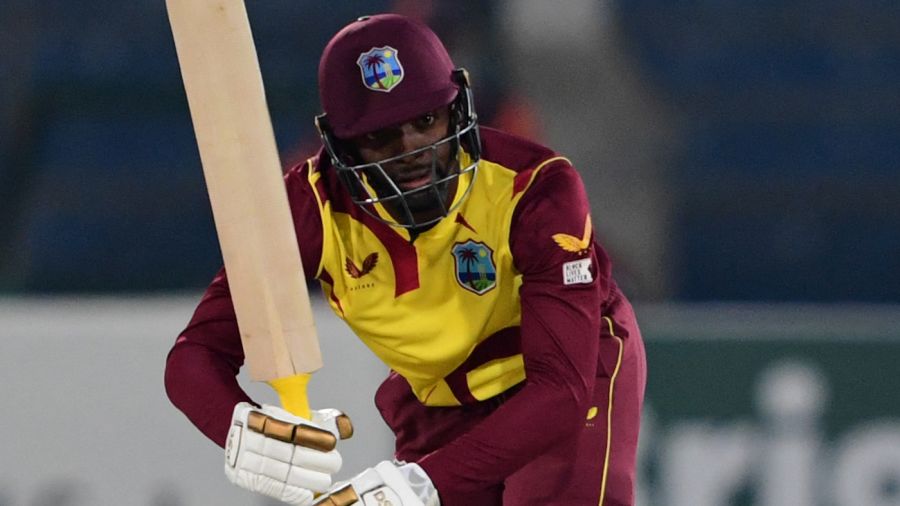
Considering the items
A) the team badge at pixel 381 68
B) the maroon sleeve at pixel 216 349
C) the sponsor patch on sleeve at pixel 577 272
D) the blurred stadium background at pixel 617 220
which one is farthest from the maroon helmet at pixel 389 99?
the blurred stadium background at pixel 617 220

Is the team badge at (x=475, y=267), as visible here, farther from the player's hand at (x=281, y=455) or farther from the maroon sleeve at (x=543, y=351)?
the player's hand at (x=281, y=455)

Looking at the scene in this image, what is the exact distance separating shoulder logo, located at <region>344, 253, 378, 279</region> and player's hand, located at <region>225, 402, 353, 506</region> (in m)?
0.34

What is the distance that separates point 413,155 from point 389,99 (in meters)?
0.09

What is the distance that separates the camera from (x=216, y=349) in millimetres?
2590

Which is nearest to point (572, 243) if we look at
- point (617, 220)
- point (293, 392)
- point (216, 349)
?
point (293, 392)

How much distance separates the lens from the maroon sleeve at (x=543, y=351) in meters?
2.35

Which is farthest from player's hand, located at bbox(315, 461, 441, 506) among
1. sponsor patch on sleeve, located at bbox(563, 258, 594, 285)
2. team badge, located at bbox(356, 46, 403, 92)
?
team badge, located at bbox(356, 46, 403, 92)

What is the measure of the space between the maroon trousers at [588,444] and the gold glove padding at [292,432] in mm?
351

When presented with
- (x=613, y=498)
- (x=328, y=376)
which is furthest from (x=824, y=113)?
(x=613, y=498)

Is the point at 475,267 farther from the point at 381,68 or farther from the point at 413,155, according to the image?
the point at 381,68

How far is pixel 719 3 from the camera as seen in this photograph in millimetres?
5887

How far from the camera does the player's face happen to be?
2.46 metres

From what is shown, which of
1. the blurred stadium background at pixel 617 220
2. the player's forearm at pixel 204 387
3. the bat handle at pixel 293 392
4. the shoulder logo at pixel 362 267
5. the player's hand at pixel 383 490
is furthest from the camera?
the blurred stadium background at pixel 617 220

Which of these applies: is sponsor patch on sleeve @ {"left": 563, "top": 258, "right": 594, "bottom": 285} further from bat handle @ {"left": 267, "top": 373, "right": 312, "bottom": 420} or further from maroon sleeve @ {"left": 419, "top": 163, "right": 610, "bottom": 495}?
bat handle @ {"left": 267, "top": 373, "right": 312, "bottom": 420}
